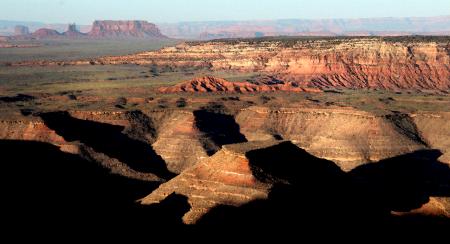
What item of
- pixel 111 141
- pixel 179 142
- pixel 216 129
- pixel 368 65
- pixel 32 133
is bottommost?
pixel 111 141

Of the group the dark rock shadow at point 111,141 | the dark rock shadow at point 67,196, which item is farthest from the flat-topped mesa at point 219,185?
the dark rock shadow at point 111,141

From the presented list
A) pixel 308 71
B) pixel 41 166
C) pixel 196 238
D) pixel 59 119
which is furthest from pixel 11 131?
pixel 308 71

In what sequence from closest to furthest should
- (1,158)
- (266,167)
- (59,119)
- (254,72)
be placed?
(266,167) < (1,158) < (59,119) < (254,72)

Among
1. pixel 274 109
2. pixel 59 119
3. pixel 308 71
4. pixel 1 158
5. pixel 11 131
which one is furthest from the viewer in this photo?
pixel 308 71

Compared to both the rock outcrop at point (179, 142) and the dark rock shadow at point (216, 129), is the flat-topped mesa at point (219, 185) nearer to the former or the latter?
the rock outcrop at point (179, 142)

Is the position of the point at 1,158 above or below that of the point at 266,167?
below

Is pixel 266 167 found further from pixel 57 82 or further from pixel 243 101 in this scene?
pixel 57 82

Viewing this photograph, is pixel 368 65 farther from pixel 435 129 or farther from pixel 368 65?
pixel 435 129

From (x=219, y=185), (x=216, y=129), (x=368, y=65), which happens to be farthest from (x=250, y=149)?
(x=368, y=65)
